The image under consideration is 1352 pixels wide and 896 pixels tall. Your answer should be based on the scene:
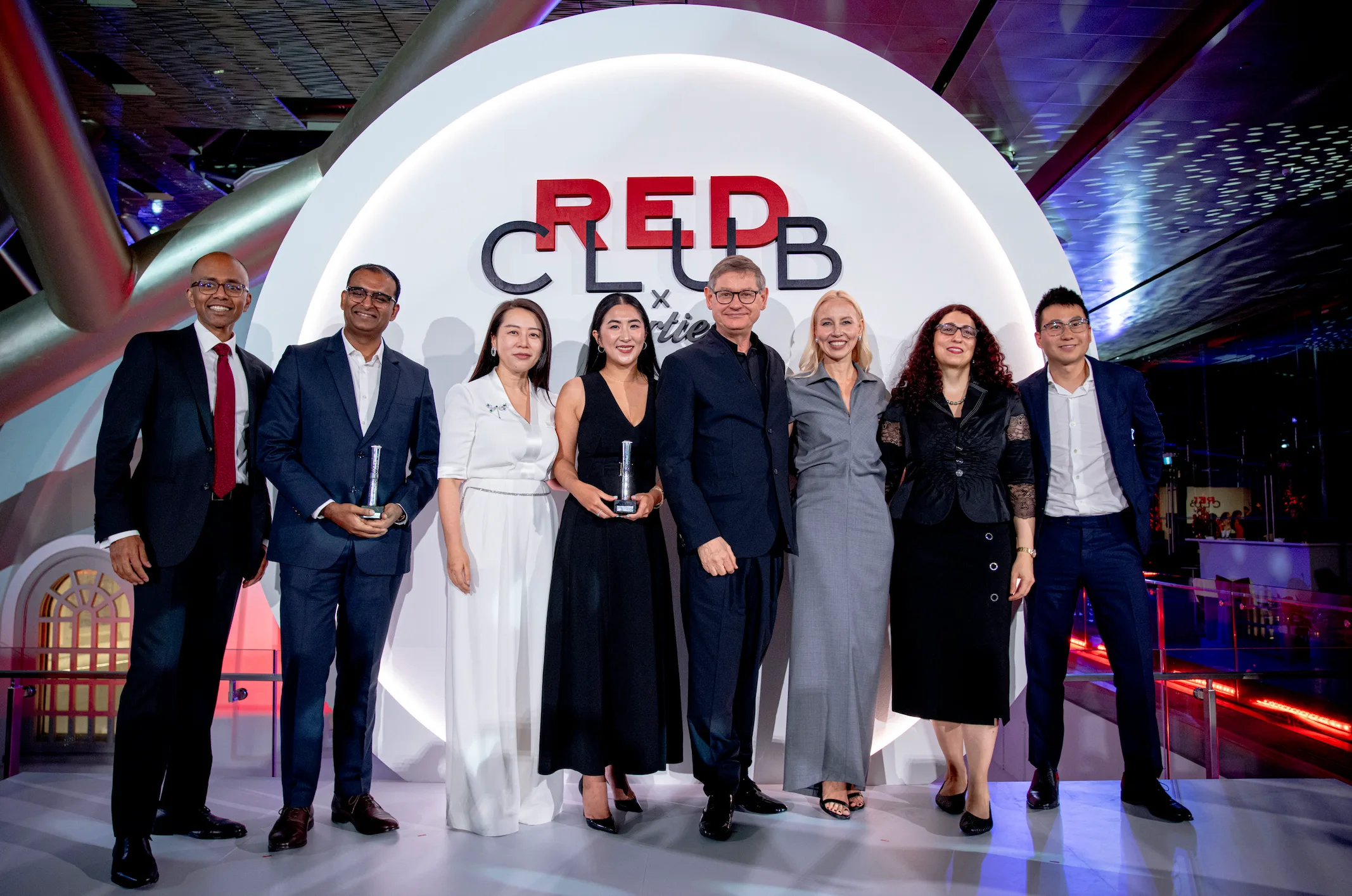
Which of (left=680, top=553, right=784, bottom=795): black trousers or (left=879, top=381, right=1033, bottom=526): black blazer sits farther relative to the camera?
(left=879, top=381, right=1033, bottom=526): black blazer

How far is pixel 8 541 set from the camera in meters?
6.84

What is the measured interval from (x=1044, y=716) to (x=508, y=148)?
348 cm

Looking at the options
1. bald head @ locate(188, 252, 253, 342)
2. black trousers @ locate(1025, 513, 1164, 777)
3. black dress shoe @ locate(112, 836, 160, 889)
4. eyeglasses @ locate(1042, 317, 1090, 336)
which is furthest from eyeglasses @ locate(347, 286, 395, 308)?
black trousers @ locate(1025, 513, 1164, 777)

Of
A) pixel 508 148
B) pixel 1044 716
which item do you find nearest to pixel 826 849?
pixel 1044 716

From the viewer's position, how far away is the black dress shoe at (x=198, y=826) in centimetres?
284

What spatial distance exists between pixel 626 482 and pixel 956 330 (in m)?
1.39

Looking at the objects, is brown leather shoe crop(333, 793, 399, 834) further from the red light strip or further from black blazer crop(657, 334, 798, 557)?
the red light strip

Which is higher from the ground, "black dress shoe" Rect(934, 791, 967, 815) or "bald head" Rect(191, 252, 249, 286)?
"bald head" Rect(191, 252, 249, 286)

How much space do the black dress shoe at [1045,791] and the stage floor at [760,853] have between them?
0.14 feet

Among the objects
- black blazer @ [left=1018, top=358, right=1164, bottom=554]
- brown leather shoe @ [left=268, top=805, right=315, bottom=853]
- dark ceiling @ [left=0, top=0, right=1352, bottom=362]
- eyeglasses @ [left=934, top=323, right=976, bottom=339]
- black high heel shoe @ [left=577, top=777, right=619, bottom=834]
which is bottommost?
black high heel shoe @ [left=577, top=777, right=619, bottom=834]

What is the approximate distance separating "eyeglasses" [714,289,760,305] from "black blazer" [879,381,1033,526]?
71 cm

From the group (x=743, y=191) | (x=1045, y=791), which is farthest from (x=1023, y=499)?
(x=743, y=191)

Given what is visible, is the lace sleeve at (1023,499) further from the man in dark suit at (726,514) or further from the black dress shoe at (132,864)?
the black dress shoe at (132,864)

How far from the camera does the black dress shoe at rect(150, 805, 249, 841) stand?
9.31ft
